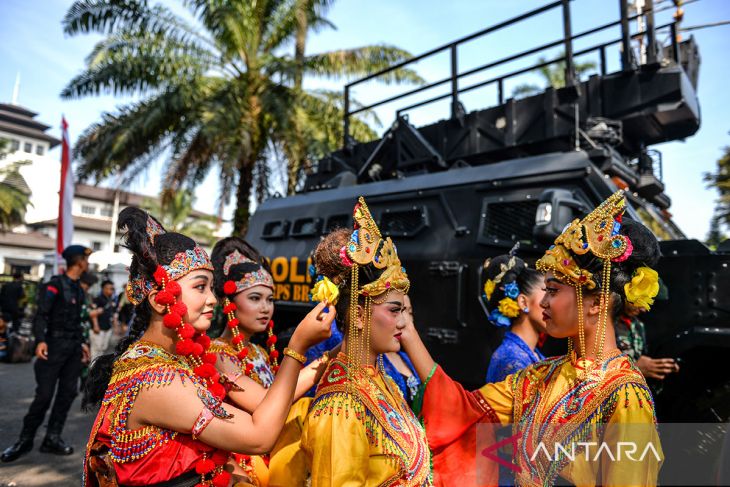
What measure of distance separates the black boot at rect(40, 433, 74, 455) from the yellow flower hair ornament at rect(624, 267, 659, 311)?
5.22m

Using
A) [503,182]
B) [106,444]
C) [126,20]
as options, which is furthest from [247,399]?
[126,20]

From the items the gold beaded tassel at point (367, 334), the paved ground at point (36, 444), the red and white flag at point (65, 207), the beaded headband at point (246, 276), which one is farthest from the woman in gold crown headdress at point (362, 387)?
the red and white flag at point (65, 207)

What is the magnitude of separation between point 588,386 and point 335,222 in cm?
495

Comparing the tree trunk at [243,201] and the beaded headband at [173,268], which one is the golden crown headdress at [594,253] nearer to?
the beaded headband at [173,268]

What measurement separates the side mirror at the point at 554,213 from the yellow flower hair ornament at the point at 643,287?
2094mm

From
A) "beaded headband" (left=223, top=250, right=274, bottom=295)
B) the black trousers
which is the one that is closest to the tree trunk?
the black trousers

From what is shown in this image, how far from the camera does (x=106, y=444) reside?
6.05ft

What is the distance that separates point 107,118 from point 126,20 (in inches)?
91.9

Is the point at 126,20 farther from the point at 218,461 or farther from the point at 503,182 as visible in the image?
the point at 218,461

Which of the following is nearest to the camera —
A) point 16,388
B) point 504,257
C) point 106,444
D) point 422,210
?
point 106,444

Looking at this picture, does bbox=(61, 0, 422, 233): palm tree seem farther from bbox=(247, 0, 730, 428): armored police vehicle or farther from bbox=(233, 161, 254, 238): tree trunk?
bbox=(247, 0, 730, 428): armored police vehicle

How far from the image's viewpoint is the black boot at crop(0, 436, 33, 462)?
4.67 metres

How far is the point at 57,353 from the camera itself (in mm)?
5062

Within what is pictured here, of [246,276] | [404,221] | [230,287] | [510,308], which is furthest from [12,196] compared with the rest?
[510,308]
